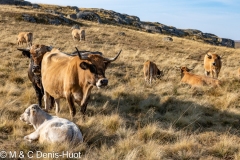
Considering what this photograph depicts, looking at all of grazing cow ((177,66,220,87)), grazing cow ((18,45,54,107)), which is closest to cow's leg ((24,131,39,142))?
grazing cow ((18,45,54,107))

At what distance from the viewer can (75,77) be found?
6715mm

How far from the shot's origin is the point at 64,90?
6906mm

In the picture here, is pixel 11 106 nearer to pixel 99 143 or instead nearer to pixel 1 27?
pixel 99 143

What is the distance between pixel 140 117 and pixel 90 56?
2.36m

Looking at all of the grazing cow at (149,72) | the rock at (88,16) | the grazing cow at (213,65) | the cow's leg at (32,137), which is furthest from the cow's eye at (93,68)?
the rock at (88,16)

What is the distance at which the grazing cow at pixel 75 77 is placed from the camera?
6.29 meters

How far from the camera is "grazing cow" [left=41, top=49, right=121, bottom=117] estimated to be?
20.6 feet

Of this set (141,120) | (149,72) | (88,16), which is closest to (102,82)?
(141,120)

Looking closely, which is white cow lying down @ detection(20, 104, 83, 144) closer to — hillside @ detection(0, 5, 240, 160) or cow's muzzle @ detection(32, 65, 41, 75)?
hillside @ detection(0, 5, 240, 160)

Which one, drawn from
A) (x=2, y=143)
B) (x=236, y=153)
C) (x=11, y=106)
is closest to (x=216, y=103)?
(x=236, y=153)

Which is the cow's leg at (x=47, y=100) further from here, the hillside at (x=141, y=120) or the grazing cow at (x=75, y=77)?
the hillside at (x=141, y=120)

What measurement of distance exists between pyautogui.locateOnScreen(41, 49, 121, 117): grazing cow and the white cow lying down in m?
1.11

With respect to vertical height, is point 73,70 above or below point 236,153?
above

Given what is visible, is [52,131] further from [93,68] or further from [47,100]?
[47,100]
